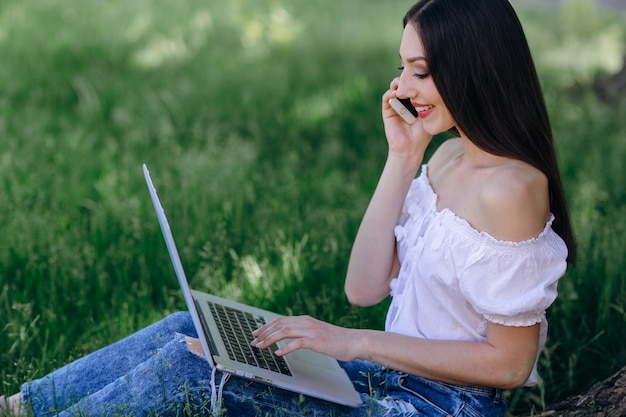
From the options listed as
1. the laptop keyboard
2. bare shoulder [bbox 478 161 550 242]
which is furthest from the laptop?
bare shoulder [bbox 478 161 550 242]

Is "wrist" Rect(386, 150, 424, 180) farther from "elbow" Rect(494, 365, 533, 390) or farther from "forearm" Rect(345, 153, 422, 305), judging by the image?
"elbow" Rect(494, 365, 533, 390)

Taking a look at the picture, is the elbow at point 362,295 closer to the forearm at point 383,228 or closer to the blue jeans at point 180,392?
the forearm at point 383,228

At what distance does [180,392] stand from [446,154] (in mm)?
1030

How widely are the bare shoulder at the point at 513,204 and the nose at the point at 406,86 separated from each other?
1.06ft

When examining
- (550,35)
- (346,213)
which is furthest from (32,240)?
(550,35)

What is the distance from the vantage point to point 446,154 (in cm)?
256

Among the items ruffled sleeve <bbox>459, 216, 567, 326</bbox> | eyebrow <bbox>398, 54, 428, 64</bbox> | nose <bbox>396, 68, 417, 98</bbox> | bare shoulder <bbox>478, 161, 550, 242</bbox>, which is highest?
eyebrow <bbox>398, 54, 428, 64</bbox>

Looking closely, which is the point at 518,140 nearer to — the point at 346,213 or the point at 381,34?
the point at 346,213

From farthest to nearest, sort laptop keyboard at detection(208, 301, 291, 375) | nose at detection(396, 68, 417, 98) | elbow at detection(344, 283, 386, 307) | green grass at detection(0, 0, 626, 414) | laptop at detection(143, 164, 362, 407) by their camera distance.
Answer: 1. green grass at detection(0, 0, 626, 414)
2. elbow at detection(344, 283, 386, 307)
3. nose at detection(396, 68, 417, 98)
4. laptop keyboard at detection(208, 301, 291, 375)
5. laptop at detection(143, 164, 362, 407)

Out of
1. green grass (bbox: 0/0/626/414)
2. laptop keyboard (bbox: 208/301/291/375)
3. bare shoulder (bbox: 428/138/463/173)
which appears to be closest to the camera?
laptop keyboard (bbox: 208/301/291/375)

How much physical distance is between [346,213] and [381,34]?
4.47 metres

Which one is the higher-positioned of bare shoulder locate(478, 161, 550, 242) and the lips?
the lips

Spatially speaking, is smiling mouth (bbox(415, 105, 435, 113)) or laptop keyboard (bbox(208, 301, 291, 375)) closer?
laptop keyboard (bbox(208, 301, 291, 375))

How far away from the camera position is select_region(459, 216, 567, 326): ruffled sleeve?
209cm
